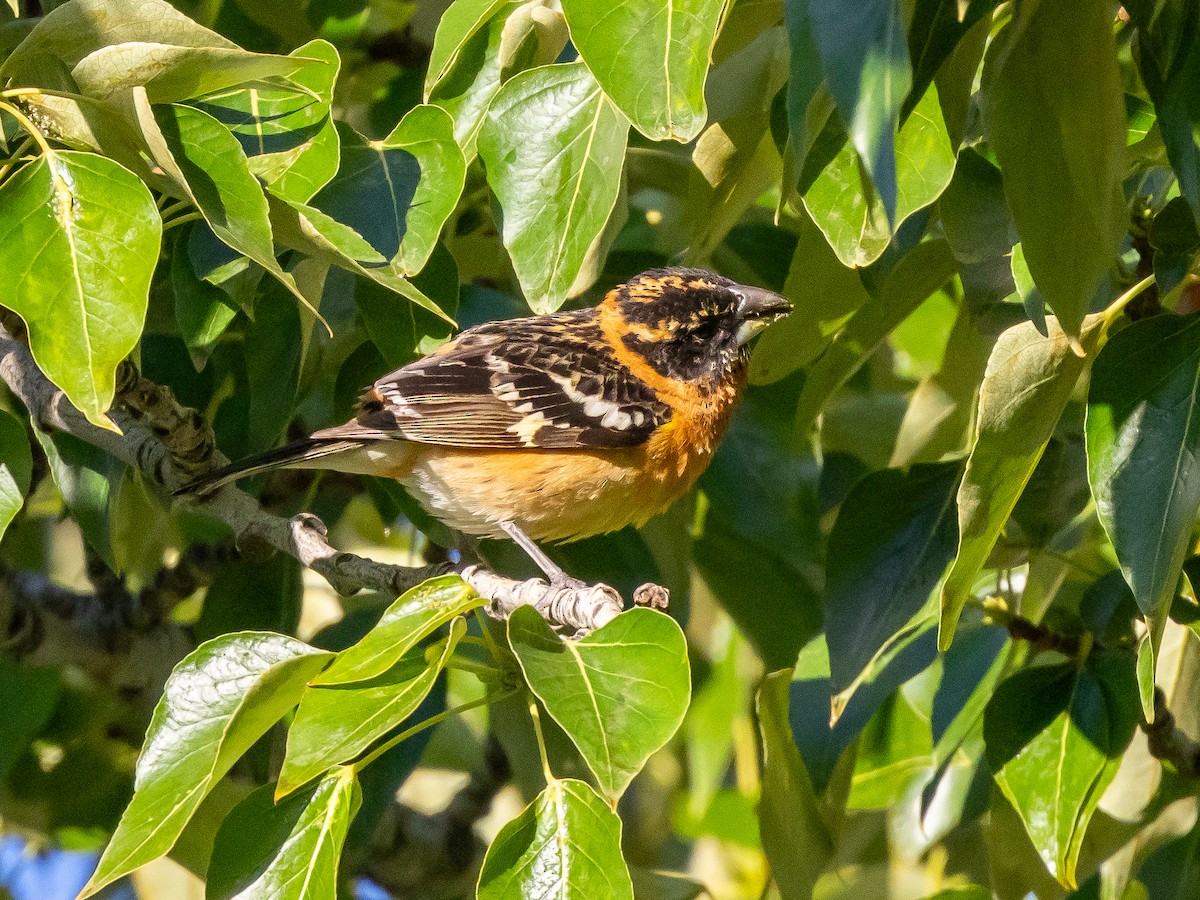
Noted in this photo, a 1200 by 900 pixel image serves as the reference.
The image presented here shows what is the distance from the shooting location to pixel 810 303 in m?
2.89

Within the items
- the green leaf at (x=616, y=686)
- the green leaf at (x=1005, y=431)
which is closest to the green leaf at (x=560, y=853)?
the green leaf at (x=616, y=686)

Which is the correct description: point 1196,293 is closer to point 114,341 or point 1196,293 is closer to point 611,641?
point 611,641

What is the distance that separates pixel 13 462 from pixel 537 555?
1464 mm

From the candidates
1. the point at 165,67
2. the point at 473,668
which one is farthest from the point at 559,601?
the point at 165,67

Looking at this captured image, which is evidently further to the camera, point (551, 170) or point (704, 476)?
point (704, 476)

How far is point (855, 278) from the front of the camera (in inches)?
114

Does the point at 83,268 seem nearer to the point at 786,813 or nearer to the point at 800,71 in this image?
the point at 800,71

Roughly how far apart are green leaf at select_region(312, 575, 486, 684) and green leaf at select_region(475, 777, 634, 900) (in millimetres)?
339

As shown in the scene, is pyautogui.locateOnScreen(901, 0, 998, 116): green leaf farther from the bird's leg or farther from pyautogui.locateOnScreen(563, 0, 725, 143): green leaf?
the bird's leg

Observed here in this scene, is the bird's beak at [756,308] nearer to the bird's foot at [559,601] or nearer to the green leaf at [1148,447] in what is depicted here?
the bird's foot at [559,601]

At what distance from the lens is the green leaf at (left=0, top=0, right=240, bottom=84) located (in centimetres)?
219

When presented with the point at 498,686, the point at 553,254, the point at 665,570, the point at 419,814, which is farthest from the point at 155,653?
the point at 553,254

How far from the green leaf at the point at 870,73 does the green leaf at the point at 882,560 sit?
1.34m

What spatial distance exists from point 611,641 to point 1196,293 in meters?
1.66
